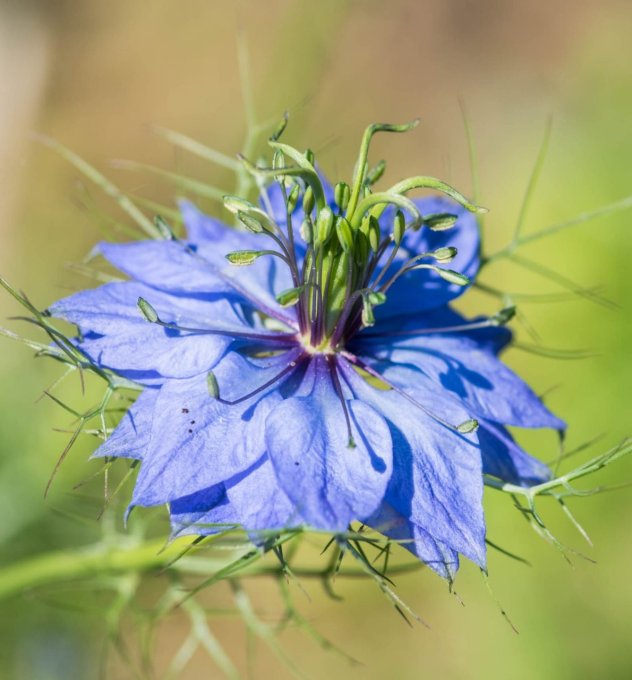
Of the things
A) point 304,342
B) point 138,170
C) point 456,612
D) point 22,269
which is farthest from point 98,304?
point 138,170

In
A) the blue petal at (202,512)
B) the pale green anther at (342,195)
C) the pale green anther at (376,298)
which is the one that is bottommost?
the blue petal at (202,512)

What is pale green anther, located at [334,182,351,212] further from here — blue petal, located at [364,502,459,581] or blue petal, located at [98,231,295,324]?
blue petal, located at [364,502,459,581]

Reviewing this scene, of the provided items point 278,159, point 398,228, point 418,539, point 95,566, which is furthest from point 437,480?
point 95,566

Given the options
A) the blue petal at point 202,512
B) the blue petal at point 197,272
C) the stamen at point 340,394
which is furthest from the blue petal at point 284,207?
the blue petal at point 202,512

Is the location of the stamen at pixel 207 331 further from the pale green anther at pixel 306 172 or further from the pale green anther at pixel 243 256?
the pale green anther at pixel 306 172

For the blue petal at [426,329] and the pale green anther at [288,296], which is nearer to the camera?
the pale green anther at [288,296]

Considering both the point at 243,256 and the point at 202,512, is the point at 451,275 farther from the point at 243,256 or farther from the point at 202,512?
the point at 202,512

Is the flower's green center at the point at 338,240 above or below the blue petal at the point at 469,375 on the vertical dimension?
above
